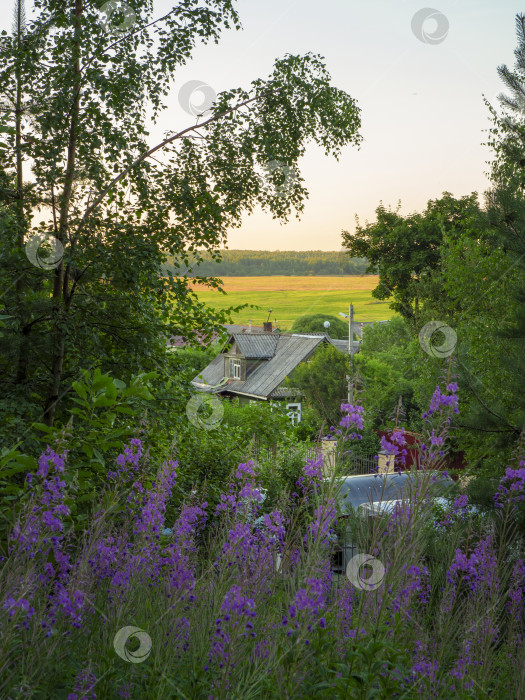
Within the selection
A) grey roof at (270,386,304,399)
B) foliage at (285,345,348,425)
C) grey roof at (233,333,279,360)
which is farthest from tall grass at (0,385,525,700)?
grey roof at (233,333,279,360)

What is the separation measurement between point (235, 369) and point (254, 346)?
2.23m

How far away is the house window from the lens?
141 ft

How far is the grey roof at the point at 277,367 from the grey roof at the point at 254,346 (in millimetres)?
241

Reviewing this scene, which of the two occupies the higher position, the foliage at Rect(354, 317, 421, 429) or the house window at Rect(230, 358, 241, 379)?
the foliage at Rect(354, 317, 421, 429)

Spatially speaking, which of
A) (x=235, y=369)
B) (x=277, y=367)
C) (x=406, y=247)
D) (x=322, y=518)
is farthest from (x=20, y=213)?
(x=235, y=369)

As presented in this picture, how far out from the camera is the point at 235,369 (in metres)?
43.7

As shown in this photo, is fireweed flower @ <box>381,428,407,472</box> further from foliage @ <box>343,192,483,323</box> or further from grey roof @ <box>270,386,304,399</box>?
grey roof @ <box>270,386,304,399</box>

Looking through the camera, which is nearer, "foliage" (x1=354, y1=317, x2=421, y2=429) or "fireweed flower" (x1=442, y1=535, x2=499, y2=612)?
"fireweed flower" (x1=442, y1=535, x2=499, y2=612)

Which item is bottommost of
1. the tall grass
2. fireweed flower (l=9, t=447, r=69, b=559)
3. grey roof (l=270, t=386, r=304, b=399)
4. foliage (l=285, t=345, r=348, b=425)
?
grey roof (l=270, t=386, r=304, b=399)

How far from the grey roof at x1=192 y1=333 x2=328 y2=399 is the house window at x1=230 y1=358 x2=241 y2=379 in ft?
1.45

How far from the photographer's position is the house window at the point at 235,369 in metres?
43.0

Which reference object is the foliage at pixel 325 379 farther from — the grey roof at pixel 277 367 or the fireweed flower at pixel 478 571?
the fireweed flower at pixel 478 571

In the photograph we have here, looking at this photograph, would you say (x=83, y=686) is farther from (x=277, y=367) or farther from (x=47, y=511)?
(x=277, y=367)

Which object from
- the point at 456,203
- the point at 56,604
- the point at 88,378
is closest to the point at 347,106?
the point at 88,378
